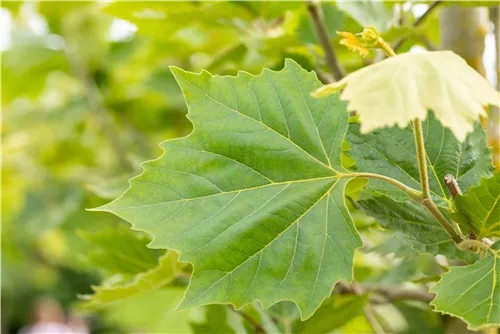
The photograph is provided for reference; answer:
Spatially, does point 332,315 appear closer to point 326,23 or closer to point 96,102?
point 326,23

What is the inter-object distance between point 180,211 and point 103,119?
89cm

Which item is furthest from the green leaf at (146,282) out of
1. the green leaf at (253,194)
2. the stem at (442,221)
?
the stem at (442,221)

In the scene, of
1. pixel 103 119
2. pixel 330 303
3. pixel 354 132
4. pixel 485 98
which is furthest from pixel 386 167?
pixel 103 119

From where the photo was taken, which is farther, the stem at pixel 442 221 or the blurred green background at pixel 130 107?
the blurred green background at pixel 130 107

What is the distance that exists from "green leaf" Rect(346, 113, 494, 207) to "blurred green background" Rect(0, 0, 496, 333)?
0.42ft

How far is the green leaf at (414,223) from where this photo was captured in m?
0.49

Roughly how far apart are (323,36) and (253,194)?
282mm

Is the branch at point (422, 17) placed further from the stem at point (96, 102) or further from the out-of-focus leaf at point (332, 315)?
the stem at point (96, 102)

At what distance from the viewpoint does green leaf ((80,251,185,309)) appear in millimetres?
607

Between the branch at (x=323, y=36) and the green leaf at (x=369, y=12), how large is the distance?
0.09 feet

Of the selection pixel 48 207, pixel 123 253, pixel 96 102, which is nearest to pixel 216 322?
pixel 123 253

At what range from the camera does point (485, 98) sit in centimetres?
35

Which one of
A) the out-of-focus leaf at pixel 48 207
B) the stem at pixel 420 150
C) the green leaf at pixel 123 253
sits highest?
the stem at pixel 420 150

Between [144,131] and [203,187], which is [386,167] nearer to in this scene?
[203,187]
